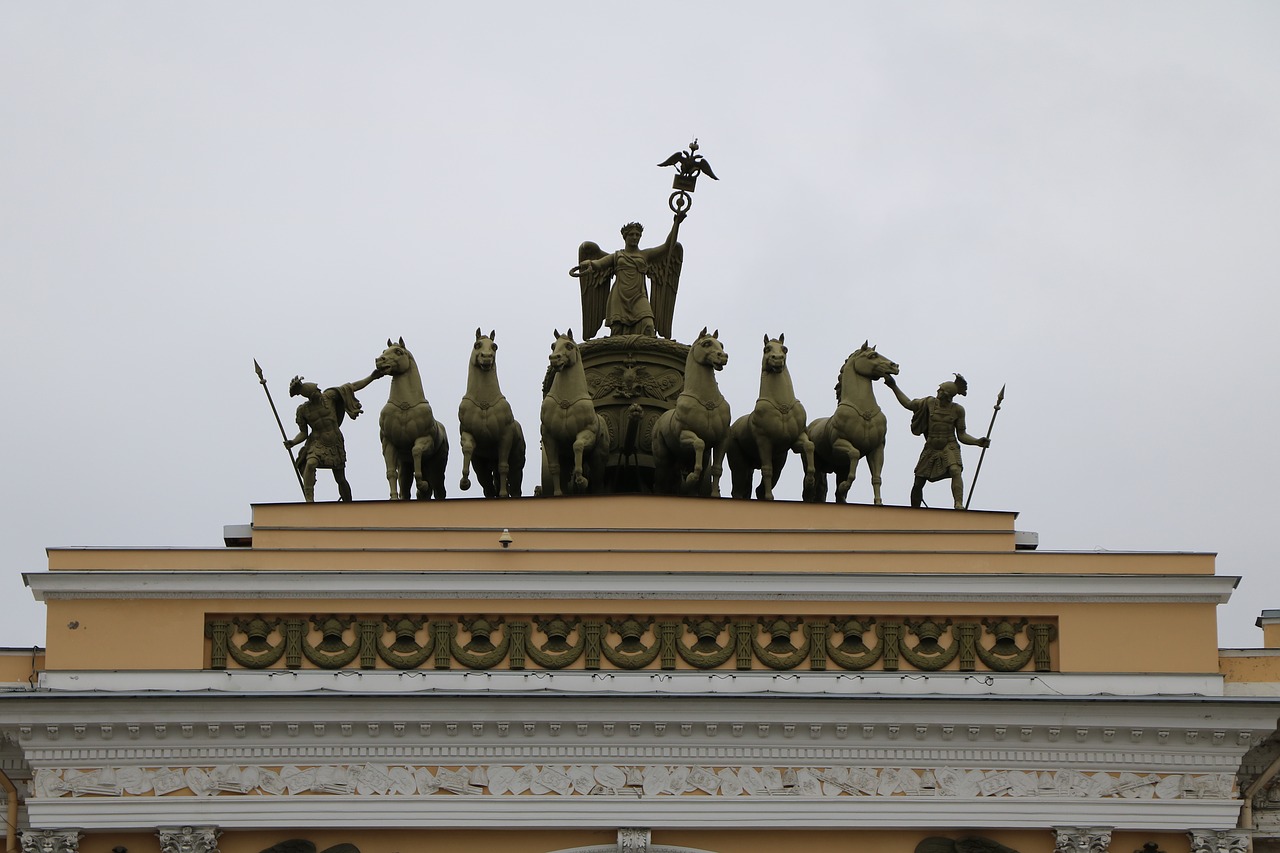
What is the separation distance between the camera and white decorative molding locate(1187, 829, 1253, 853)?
83.1ft

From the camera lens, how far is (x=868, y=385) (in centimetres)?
2841

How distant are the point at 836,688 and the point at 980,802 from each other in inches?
63.3

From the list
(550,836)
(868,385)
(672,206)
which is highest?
(672,206)

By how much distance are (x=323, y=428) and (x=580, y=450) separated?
2.56 metres

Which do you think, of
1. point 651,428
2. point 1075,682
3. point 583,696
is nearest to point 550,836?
point 583,696

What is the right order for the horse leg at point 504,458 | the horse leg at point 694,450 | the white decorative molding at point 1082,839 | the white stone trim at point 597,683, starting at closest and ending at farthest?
the white decorative molding at point 1082,839
the white stone trim at point 597,683
the horse leg at point 694,450
the horse leg at point 504,458

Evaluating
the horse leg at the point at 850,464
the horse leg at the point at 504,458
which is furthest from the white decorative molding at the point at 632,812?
the horse leg at the point at 504,458

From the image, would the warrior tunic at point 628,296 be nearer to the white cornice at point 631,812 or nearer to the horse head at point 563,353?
the horse head at point 563,353

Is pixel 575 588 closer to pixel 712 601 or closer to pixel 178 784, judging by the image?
pixel 712 601

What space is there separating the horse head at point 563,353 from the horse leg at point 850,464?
2.70m

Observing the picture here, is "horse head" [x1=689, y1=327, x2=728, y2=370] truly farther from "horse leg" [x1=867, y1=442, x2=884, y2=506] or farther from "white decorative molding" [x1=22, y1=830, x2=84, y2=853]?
"white decorative molding" [x1=22, y1=830, x2=84, y2=853]

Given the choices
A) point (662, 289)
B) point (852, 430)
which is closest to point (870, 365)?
point (852, 430)

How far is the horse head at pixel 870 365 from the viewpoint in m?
28.4

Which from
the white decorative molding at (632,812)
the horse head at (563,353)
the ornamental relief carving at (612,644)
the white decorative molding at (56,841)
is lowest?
the white decorative molding at (56,841)
